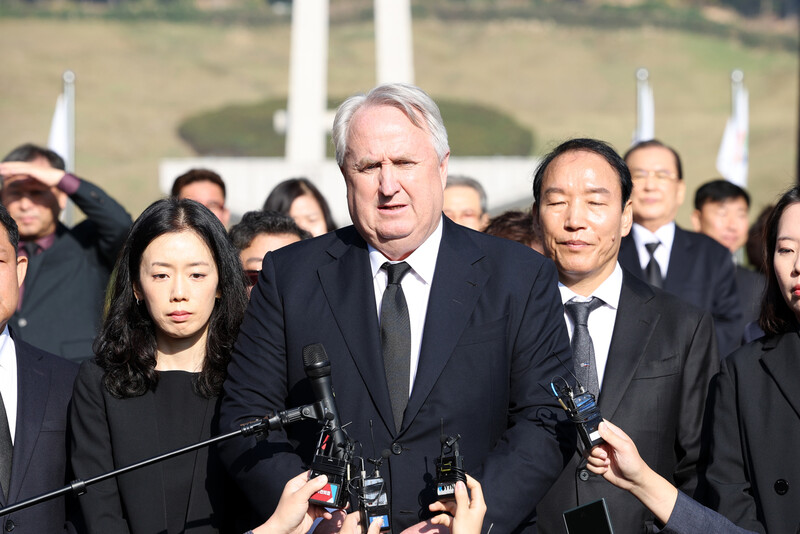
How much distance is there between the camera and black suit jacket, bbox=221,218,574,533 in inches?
116

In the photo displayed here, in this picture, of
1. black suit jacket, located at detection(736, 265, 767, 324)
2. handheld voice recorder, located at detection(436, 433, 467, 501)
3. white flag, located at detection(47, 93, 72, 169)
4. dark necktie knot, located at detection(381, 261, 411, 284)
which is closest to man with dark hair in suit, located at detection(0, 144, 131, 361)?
dark necktie knot, located at detection(381, 261, 411, 284)

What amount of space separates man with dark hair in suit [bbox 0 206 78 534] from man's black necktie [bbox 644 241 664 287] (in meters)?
3.63

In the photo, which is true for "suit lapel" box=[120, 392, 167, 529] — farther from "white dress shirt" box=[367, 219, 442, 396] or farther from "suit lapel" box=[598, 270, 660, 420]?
"suit lapel" box=[598, 270, 660, 420]

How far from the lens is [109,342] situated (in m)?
3.60

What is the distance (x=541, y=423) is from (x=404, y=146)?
0.92 metres

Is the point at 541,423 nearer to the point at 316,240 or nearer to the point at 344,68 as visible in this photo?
the point at 316,240

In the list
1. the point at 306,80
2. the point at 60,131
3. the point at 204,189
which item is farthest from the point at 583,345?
the point at 306,80

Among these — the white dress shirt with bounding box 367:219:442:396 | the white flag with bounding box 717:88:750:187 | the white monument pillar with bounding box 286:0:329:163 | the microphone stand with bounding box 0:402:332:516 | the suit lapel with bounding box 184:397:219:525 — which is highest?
the white monument pillar with bounding box 286:0:329:163

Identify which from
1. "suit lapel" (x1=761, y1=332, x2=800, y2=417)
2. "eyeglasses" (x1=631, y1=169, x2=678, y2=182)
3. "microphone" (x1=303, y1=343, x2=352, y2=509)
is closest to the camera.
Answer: "microphone" (x1=303, y1=343, x2=352, y2=509)

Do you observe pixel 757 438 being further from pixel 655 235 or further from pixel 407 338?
pixel 655 235

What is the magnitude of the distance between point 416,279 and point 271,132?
2918cm

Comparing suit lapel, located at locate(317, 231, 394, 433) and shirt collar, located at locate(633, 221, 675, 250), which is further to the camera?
shirt collar, located at locate(633, 221, 675, 250)

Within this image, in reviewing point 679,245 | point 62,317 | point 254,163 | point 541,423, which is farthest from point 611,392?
point 254,163

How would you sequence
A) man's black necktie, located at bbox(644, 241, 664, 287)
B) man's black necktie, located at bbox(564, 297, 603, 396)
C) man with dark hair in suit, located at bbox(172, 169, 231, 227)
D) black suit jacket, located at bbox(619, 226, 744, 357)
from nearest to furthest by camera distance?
man's black necktie, located at bbox(564, 297, 603, 396) → black suit jacket, located at bbox(619, 226, 744, 357) → man's black necktie, located at bbox(644, 241, 664, 287) → man with dark hair in suit, located at bbox(172, 169, 231, 227)
